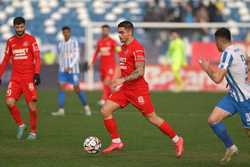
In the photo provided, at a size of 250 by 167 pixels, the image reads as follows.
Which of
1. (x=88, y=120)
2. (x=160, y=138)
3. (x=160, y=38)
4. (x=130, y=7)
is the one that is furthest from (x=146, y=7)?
(x=160, y=138)

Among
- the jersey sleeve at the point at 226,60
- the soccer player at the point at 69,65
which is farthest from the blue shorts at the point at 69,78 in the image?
the jersey sleeve at the point at 226,60

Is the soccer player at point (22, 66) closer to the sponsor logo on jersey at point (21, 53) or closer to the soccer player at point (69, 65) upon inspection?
the sponsor logo on jersey at point (21, 53)

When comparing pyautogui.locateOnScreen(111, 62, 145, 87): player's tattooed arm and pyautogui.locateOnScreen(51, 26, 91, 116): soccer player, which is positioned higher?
pyautogui.locateOnScreen(111, 62, 145, 87): player's tattooed arm

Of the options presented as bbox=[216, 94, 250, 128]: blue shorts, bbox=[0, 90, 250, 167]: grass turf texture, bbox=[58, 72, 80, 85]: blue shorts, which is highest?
bbox=[216, 94, 250, 128]: blue shorts

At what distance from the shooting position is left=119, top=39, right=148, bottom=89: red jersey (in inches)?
484

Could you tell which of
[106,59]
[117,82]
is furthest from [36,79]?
[106,59]

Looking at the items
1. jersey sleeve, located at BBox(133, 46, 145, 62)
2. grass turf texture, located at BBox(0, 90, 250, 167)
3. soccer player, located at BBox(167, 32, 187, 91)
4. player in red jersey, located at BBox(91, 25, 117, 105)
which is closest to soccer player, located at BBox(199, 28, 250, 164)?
grass turf texture, located at BBox(0, 90, 250, 167)

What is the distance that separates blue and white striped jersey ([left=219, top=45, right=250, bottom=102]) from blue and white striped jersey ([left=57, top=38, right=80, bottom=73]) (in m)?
9.16

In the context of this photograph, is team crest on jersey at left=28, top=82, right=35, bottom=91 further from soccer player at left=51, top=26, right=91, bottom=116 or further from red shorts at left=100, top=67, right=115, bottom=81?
red shorts at left=100, top=67, right=115, bottom=81

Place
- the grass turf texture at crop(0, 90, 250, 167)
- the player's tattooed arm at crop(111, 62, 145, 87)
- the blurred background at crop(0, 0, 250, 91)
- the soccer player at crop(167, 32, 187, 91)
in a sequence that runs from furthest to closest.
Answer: the blurred background at crop(0, 0, 250, 91), the soccer player at crop(167, 32, 187, 91), the player's tattooed arm at crop(111, 62, 145, 87), the grass turf texture at crop(0, 90, 250, 167)

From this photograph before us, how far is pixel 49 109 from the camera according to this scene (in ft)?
69.7

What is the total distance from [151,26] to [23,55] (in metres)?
17.9

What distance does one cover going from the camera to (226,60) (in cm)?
1091

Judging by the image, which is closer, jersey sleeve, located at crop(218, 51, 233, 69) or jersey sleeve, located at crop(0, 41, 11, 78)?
jersey sleeve, located at crop(218, 51, 233, 69)
